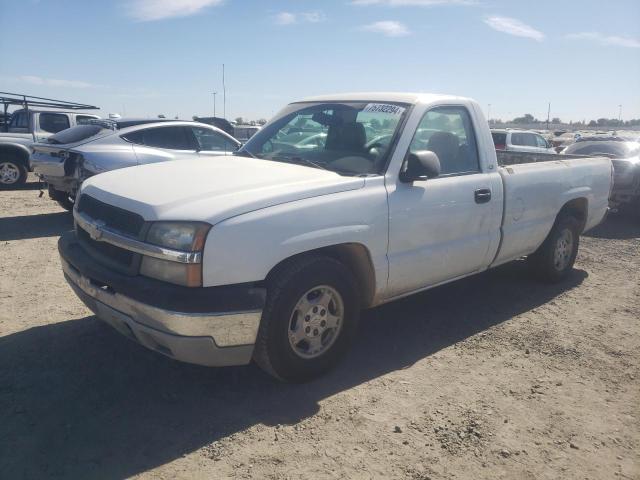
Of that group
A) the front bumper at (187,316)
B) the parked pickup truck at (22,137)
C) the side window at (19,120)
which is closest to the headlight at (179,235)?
the front bumper at (187,316)

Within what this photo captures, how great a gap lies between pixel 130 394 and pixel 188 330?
80 cm

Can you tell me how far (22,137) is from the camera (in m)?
11.4

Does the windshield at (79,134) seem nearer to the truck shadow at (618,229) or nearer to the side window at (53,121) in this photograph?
the side window at (53,121)

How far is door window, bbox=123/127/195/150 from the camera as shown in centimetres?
822

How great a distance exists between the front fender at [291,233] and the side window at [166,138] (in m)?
5.80

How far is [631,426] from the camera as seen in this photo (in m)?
3.18

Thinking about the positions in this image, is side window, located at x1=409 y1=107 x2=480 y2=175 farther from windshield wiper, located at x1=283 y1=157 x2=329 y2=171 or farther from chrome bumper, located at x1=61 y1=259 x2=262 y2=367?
chrome bumper, located at x1=61 y1=259 x2=262 y2=367

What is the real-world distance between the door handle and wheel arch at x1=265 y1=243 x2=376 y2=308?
124 centimetres

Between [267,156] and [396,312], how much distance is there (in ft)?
6.12

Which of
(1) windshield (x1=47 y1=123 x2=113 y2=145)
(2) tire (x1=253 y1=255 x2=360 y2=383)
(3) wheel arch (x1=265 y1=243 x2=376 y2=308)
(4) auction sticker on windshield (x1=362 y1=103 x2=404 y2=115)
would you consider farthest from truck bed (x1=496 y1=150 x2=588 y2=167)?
(1) windshield (x1=47 y1=123 x2=113 y2=145)

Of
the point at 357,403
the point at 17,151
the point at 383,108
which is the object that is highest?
the point at 383,108

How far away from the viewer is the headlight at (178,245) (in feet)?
9.18

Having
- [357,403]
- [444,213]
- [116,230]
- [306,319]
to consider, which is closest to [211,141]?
[444,213]

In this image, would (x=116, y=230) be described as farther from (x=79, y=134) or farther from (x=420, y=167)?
(x=79, y=134)
